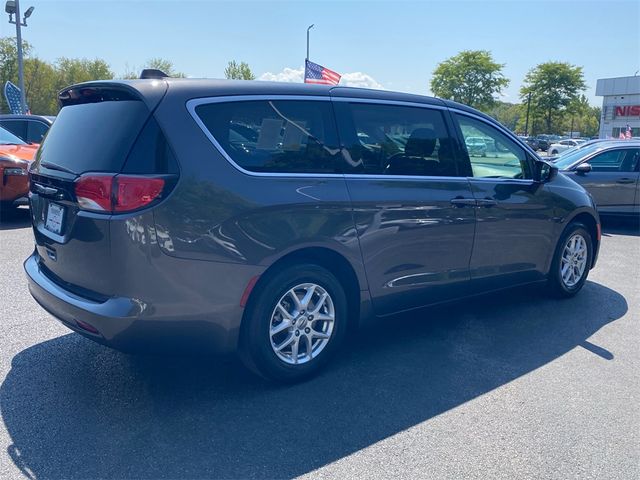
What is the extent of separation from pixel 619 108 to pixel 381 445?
54244mm

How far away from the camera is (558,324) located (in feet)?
16.4

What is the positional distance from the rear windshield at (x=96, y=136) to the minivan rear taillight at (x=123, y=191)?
80mm

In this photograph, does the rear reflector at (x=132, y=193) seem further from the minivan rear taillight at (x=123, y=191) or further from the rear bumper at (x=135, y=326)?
the rear bumper at (x=135, y=326)

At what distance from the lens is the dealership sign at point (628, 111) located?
47594 mm

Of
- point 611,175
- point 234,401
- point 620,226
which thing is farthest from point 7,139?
point 620,226

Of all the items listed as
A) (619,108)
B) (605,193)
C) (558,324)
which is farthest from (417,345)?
(619,108)

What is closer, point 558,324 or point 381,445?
point 381,445

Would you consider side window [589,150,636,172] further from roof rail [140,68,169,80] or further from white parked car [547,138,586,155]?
white parked car [547,138,586,155]

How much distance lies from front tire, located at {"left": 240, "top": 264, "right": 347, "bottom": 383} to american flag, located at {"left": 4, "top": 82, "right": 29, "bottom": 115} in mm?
20189

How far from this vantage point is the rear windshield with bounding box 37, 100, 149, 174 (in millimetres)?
3035

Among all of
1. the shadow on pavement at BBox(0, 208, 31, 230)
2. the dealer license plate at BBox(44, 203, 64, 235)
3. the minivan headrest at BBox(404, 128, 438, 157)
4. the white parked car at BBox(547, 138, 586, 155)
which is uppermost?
the white parked car at BBox(547, 138, 586, 155)

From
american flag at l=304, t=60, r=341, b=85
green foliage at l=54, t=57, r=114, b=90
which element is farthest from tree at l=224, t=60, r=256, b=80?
american flag at l=304, t=60, r=341, b=85

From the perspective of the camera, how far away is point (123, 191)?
2.92 metres

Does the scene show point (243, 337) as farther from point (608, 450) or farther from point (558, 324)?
point (558, 324)
